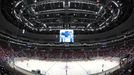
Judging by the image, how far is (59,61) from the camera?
38312mm

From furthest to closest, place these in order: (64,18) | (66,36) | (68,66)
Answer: (68,66), (64,18), (66,36)

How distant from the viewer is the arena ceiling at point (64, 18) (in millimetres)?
28422

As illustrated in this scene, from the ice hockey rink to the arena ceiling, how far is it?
4495 mm

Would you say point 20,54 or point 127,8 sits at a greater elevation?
point 127,8

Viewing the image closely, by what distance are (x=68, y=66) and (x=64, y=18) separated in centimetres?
617

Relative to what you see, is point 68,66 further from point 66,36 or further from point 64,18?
point 66,36

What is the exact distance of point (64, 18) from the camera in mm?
33188

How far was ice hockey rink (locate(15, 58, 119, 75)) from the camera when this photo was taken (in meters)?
31.5

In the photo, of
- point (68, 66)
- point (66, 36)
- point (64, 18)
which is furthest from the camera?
point (68, 66)

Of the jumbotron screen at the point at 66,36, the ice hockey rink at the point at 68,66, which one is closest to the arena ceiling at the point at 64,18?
the jumbotron screen at the point at 66,36

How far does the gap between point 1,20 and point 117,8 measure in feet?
42.4

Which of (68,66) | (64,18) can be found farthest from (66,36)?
(68,66)

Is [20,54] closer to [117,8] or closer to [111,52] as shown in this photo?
[111,52]

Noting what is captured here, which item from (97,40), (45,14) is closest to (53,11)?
(45,14)
